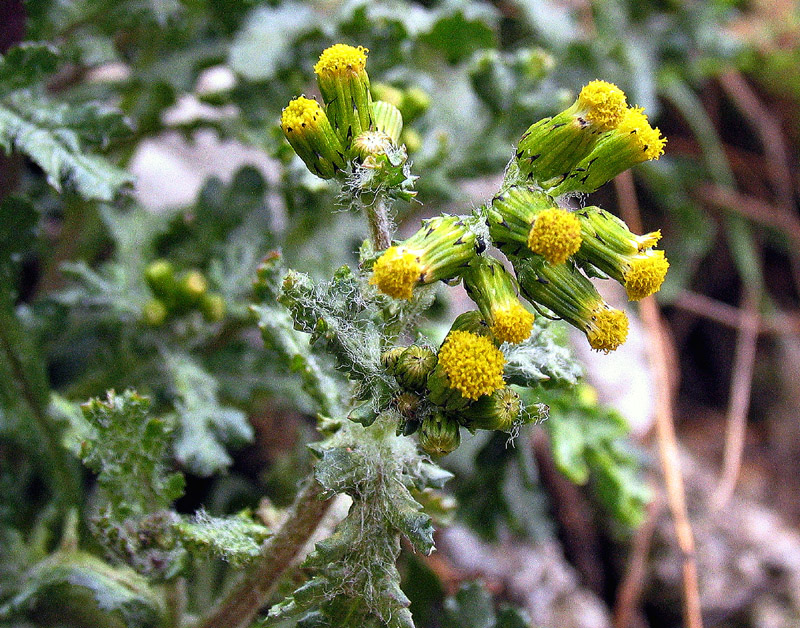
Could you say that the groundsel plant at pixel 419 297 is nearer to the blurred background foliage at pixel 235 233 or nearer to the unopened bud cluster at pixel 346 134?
the unopened bud cluster at pixel 346 134

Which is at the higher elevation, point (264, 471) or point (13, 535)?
point (264, 471)

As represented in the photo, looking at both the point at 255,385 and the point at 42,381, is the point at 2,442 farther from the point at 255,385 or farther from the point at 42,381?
the point at 255,385

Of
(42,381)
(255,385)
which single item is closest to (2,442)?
(42,381)

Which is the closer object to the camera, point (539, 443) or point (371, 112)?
point (371, 112)

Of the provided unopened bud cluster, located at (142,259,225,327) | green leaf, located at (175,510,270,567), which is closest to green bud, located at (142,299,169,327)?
unopened bud cluster, located at (142,259,225,327)

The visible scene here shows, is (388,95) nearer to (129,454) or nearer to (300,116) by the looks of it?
(300,116)

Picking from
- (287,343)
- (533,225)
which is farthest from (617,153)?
(287,343)

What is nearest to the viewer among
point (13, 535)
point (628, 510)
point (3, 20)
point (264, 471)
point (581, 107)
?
point (581, 107)

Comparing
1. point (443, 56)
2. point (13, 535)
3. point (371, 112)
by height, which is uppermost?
point (443, 56)
